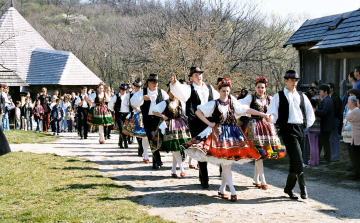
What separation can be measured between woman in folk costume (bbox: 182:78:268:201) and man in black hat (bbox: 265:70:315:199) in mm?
297

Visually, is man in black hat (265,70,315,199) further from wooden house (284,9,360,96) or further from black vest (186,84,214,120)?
wooden house (284,9,360,96)

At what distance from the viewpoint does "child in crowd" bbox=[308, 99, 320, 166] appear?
10156 millimetres

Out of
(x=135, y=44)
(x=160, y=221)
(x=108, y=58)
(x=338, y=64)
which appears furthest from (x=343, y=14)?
(x=108, y=58)

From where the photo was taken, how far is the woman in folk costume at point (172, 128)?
8.49m

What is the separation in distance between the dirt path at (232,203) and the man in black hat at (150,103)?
72 centimetres

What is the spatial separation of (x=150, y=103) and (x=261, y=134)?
3.18 metres

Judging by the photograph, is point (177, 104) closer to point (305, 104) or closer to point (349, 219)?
point (305, 104)

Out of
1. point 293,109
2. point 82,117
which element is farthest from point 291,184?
point 82,117

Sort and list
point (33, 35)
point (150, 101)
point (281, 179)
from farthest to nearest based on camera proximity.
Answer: point (33, 35), point (150, 101), point (281, 179)

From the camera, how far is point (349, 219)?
5637 millimetres

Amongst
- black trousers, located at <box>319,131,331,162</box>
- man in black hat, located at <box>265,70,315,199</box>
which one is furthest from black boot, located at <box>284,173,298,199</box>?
black trousers, located at <box>319,131,331,162</box>

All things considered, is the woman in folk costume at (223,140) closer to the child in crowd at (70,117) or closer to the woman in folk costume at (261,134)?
the woman in folk costume at (261,134)

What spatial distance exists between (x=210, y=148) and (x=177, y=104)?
2.31m

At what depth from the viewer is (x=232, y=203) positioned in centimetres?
655
